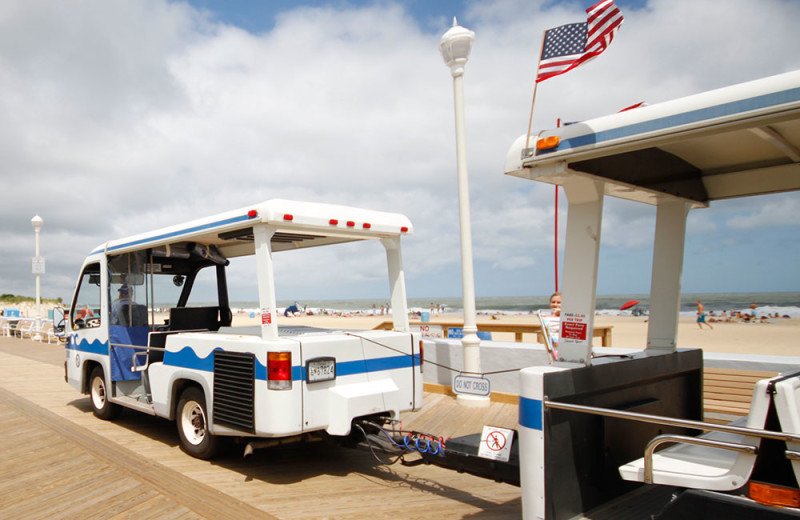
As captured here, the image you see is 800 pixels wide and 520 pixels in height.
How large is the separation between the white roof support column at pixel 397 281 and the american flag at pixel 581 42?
2.80 meters

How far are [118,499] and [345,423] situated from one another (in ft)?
6.43

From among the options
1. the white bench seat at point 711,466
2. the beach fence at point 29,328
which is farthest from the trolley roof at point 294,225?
the beach fence at point 29,328

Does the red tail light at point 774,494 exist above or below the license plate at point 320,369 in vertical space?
below

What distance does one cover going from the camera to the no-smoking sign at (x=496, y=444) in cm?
385

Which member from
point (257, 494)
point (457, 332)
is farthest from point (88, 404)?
point (457, 332)

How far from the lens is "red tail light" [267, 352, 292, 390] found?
479 cm

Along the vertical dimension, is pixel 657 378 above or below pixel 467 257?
below

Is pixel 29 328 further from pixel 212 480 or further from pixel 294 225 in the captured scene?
pixel 294 225

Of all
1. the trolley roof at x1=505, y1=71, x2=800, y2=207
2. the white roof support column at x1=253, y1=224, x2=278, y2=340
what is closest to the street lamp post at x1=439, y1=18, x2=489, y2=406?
the white roof support column at x1=253, y1=224, x2=278, y2=340

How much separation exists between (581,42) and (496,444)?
9.10 ft

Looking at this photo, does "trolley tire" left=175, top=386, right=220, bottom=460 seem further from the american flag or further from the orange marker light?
the american flag

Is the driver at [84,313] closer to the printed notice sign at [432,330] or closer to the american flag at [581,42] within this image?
the printed notice sign at [432,330]

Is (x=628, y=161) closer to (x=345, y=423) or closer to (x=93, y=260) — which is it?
(x=345, y=423)

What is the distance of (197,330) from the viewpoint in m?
7.56
